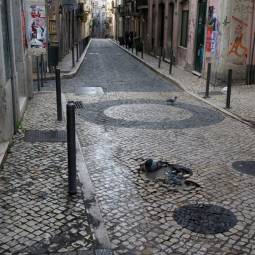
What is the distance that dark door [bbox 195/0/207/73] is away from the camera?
53.5 ft

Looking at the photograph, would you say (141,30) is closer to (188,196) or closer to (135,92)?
(135,92)

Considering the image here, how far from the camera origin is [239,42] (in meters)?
13.8

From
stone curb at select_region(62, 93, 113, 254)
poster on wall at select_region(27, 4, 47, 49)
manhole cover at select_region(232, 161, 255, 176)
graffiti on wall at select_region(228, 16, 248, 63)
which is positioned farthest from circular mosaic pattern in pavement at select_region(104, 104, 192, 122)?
graffiti on wall at select_region(228, 16, 248, 63)

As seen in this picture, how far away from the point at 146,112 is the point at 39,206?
5.51 meters

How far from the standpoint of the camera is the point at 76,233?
14.1 feet

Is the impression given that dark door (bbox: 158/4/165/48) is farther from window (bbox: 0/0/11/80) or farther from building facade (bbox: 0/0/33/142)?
window (bbox: 0/0/11/80)

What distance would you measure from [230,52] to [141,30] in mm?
22638

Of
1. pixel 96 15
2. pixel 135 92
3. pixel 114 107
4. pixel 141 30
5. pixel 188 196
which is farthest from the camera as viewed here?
pixel 96 15

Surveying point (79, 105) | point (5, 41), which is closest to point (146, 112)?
A: point (79, 105)

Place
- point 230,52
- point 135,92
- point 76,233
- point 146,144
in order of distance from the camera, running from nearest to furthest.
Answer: point 76,233, point 146,144, point 135,92, point 230,52

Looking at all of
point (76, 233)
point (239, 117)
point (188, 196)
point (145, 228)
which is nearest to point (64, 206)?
point (76, 233)

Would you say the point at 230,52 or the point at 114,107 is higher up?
the point at 230,52

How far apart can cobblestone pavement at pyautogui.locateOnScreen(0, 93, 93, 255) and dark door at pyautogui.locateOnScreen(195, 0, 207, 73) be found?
35.0ft

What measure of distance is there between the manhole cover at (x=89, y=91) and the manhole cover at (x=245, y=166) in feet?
21.6
